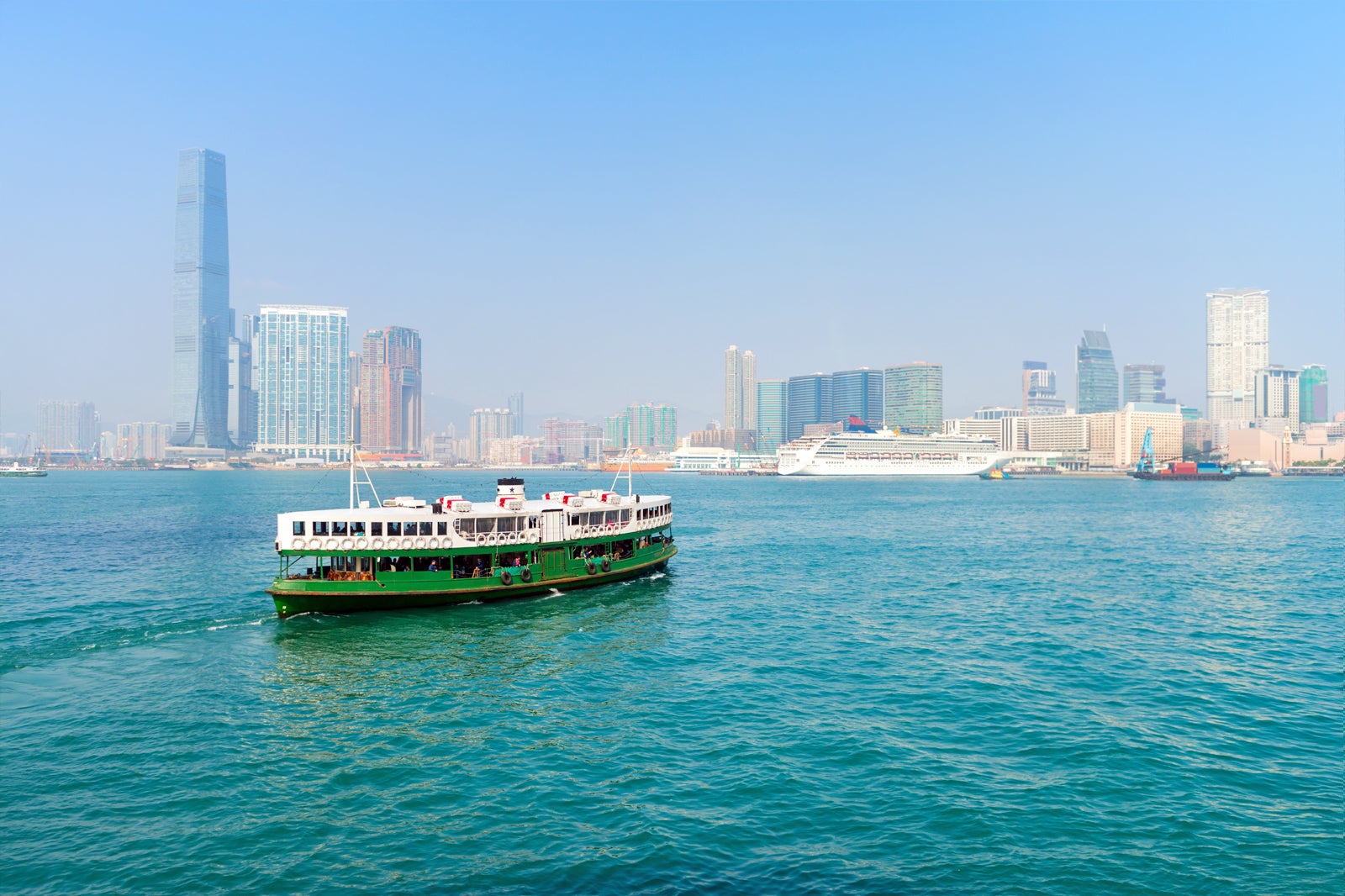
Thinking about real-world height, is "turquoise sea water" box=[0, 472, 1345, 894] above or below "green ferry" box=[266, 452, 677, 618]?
below

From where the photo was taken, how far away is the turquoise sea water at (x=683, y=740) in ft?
51.9

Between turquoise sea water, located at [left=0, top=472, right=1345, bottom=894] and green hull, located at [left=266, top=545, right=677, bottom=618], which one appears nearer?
turquoise sea water, located at [left=0, top=472, right=1345, bottom=894]

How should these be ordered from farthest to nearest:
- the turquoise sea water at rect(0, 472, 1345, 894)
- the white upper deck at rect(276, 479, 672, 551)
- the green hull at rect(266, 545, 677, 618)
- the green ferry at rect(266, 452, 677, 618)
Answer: the white upper deck at rect(276, 479, 672, 551)
the green ferry at rect(266, 452, 677, 618)
the green hull at rect(266, 545, 677, 618)
the turquoise sea water at rect(0, 472, 1345, 894)

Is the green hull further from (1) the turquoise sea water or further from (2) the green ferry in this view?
(1) the turquoise sea water

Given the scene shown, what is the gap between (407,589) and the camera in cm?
4019

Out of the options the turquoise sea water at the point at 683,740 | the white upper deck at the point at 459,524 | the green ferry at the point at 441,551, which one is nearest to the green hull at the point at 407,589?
the green ferry at the point at 441,551

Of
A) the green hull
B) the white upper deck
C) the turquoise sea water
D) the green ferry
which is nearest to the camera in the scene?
the turquoise sea water

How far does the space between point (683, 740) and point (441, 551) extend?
895 inches

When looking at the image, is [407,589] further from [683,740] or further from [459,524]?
[683,740]

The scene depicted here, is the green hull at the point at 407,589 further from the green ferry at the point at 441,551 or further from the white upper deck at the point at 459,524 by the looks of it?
the white upper deck at the point at 459,524

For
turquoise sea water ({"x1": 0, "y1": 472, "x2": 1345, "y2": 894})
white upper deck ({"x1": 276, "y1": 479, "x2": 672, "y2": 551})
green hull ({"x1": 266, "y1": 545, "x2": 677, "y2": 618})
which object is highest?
white upper deck ({"x1": 276, "y1": 479, "x2": 672, "y2": 551})

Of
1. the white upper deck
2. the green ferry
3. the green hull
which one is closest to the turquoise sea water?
the green hull

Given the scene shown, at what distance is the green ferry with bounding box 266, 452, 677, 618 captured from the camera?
3878 centimetres

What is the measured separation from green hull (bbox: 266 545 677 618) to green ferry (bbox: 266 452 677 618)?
46mm
